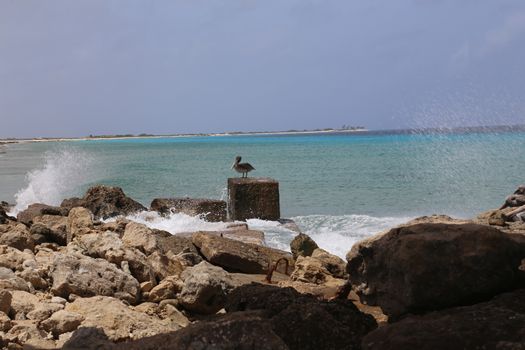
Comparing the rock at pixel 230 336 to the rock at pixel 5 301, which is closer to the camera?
the rock at pixel 230 336

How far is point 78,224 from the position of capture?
785cm

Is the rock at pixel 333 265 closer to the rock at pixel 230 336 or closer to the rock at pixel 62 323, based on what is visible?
the rock at pixel 62 323

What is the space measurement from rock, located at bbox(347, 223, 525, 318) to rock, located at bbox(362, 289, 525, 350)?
0.17 meters

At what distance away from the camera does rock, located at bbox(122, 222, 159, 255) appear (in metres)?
6.35

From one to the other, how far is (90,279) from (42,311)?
664 millimetres

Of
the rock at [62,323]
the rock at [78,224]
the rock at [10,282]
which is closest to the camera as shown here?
the rock at [62,323]

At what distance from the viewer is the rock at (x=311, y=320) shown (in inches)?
116

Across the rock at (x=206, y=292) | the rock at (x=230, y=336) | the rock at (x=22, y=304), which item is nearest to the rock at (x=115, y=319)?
the rock at (x=22, y=304)

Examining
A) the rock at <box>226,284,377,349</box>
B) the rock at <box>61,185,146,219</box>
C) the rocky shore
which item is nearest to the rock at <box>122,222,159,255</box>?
the rocky shore

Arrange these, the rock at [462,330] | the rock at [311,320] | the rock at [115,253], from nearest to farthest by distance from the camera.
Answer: the rock at [462,330] < the rock at [311,320] < the rock at [115,253]

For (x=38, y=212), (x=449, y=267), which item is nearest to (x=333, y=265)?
(x=449, y=267)

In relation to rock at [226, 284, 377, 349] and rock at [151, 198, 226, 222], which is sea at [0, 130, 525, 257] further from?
rock at [226, 284, 377, 349]

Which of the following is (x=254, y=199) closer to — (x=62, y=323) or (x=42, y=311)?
(x=42, y=311)

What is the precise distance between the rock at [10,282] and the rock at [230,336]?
2783 millimetres
